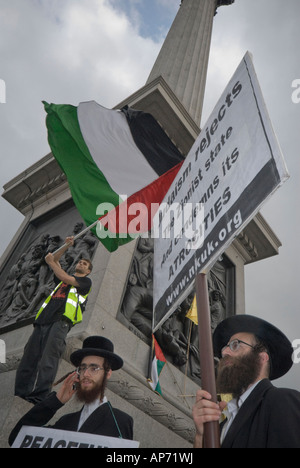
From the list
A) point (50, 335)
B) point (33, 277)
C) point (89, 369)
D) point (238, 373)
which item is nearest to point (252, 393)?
point (238, 373)

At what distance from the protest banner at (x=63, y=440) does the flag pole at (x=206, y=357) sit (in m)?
0.91

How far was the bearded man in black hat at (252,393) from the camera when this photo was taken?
2.21 meters

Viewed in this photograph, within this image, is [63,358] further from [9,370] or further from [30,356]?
[9,370]

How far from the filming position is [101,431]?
11.8 ft

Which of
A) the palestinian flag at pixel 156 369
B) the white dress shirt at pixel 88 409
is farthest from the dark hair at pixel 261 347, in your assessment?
the palestinian flag at pixel 156 369

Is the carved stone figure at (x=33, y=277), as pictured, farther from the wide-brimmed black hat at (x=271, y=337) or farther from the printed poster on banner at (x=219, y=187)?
the wide-brimmed black hat at (x=271, y=337)

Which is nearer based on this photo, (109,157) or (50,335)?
(50,335)

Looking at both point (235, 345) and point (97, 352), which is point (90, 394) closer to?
point (97, 352)

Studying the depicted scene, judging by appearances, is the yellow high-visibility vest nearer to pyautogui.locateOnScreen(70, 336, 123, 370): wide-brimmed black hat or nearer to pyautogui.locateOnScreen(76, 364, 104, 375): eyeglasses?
pyautogui.locateOnScreen(70, 336, 123, 370): wide-brimmed black hat

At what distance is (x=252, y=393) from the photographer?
262 cm

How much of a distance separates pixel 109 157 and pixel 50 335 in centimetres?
304
